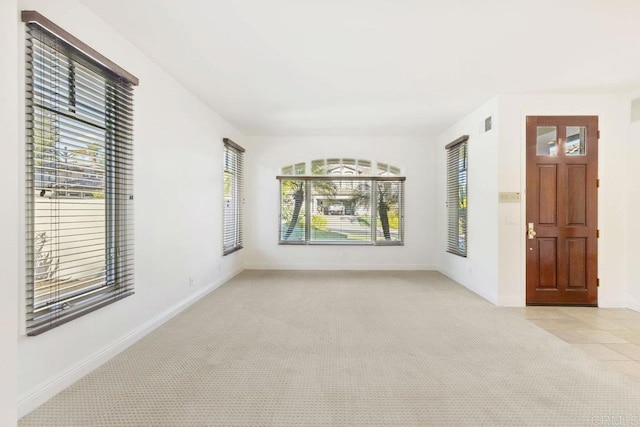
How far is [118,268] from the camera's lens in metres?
2.97

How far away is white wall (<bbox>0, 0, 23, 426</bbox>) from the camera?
139cm

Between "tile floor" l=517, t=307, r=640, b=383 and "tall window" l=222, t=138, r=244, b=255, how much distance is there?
4550mm

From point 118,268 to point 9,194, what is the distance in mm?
1713

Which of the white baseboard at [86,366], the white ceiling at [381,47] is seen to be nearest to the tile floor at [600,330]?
the white ceiling at [381,47]

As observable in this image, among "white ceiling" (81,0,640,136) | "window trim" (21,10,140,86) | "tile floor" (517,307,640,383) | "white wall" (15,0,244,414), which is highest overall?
"white ceiling" (81,0,640,136)

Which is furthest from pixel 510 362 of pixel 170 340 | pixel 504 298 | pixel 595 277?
pixel 170 340

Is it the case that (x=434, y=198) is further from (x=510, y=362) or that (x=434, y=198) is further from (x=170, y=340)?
(x=170, y=340)

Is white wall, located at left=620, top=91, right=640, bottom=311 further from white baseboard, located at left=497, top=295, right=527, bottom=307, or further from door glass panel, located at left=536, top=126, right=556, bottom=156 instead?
white baseboard, located at left=497, top=295, right=527, bottom=307

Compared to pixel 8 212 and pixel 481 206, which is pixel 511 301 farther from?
pixel 8 212

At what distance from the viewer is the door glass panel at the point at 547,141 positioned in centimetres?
446

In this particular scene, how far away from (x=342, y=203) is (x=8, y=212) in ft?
19.6

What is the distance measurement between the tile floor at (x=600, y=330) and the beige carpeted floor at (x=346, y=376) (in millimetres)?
173

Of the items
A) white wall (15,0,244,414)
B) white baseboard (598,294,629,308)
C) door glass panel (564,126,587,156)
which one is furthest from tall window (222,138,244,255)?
white baseboard (598,294,629,308)

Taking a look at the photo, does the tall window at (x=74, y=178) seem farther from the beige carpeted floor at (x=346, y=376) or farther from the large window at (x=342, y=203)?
→ the large window at (x=342, y=203)
